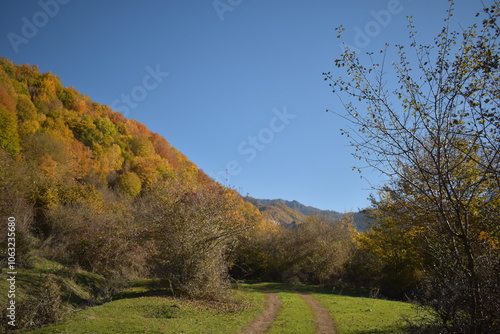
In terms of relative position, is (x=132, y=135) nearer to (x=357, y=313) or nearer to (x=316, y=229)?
(x=316, y=229)

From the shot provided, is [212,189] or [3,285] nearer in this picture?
[3,285]

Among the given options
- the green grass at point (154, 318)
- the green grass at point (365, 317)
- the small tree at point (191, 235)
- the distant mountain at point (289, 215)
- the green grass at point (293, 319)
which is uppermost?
the distant mountain at point (289, 215)

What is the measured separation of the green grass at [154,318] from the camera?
34.1 feet

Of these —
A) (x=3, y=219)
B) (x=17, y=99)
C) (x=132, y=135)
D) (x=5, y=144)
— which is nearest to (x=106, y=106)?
(x=132, y=135)

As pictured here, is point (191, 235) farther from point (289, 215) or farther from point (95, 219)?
point (289, 215)

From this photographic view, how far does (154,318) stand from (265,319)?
5.54 m

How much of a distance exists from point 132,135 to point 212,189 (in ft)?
220

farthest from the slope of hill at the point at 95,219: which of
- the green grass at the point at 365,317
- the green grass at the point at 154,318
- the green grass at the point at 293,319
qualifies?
the green grass at the point at 365,317

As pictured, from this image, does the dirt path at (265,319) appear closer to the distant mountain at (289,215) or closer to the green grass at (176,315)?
the green grass at (176,315)

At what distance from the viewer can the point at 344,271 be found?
1303 inches

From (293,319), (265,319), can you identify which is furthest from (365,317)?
(265,319)

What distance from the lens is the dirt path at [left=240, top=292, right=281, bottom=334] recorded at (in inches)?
493

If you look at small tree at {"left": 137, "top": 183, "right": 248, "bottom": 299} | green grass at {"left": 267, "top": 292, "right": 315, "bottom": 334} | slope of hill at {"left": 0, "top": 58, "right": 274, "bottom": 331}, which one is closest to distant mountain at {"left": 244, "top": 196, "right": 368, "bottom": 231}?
small tree at {"left": 137, "top": 183, "right": 248, "bottom": 299}

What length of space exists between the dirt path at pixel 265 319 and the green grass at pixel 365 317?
3.22m
